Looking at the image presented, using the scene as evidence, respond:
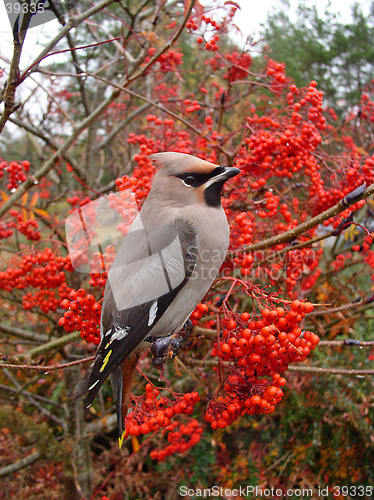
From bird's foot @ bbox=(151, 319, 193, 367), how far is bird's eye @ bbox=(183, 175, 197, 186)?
66 cm

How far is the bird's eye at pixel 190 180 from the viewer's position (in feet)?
5.19

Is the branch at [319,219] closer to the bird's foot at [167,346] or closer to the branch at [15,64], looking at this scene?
the bird's foot at [167,346]

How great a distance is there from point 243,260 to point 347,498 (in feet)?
7.87

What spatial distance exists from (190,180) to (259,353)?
77 centimetres

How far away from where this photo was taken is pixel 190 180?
1.59 meters

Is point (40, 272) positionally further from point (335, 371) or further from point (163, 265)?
point (335, 371)

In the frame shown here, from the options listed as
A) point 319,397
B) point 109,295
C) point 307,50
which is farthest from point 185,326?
point 307,50

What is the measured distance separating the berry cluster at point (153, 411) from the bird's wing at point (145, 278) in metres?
0.31

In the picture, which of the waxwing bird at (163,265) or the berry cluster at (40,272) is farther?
the berry cluster at (40,272)

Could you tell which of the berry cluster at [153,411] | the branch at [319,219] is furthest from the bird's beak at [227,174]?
the berry cluster at [153,411]

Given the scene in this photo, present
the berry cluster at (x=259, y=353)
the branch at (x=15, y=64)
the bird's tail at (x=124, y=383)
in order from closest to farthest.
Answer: the branch at (x=15, y=64) → the berry cluster at (x=259, y=353) → the bird's tail at (x=124, y=383)

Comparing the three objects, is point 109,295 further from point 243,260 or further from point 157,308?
point 243,260

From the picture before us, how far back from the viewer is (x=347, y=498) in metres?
2.83

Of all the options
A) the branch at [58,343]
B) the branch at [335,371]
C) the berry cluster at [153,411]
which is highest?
the branch at [335,371]
